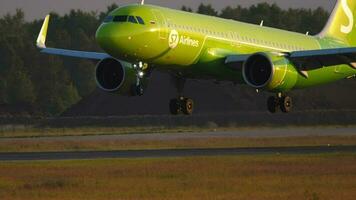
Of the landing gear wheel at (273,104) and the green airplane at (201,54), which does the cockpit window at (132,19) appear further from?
the landing gear wheel at (273,104)

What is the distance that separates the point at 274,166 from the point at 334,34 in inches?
368

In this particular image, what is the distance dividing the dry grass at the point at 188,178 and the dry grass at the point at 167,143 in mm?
11942

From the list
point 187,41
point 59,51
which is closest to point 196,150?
point 59,51

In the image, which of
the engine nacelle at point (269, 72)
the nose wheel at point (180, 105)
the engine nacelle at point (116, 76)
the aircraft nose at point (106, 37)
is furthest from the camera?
the nose wheel at point (180, 105)

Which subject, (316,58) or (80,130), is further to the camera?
(80,130)

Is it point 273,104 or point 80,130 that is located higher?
point 273,104

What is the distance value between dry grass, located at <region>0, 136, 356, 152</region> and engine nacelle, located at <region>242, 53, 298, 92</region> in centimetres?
2066

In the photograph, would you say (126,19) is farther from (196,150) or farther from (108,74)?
(196,150)

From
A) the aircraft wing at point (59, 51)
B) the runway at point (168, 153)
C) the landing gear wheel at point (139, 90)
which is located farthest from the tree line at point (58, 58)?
the landing gear wheel at point (139, 90)

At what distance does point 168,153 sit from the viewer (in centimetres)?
6819

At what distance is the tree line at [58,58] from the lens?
11481 cm

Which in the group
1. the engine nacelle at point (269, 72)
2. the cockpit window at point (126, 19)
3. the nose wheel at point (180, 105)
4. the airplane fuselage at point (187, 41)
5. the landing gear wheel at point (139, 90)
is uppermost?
the cockpit window at point (126, 19)

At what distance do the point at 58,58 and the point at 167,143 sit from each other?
5479 centimetres

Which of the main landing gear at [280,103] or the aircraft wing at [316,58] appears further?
the main landing gear at [280,103]
